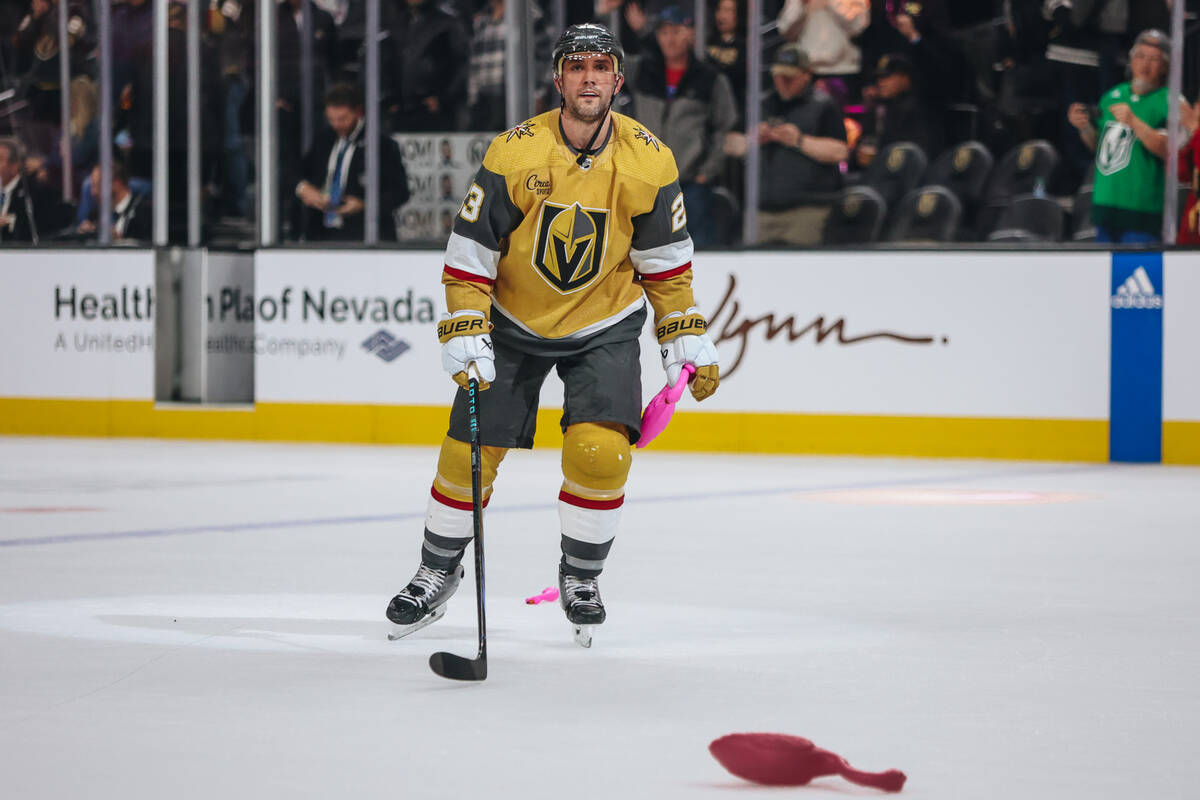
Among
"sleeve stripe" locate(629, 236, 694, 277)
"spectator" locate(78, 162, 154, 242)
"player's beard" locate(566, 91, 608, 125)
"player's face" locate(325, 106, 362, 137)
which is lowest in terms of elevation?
"sleeve stripe" locate(629, 236, 694, 277)

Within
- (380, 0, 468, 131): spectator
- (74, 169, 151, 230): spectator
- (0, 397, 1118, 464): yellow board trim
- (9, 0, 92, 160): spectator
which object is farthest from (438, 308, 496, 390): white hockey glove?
(9, 0, 92, 160): spectator

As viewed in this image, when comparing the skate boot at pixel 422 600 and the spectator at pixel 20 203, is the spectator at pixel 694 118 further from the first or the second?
the skate boot at pixel 422 600

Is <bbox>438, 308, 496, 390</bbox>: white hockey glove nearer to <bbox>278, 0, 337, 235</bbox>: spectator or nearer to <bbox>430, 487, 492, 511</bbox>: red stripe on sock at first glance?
<bbox>430, 487, 492, 511</bbox>: red stripe on sock

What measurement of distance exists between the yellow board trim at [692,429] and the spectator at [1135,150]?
3.54 feet

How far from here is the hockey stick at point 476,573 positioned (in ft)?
11.4

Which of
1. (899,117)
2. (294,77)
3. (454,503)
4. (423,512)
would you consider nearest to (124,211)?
(294,77)

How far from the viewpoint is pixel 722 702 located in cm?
335

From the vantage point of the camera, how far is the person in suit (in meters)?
10.3

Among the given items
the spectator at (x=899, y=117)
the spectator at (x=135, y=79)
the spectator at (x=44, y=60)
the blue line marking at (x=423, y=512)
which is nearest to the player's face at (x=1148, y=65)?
the spectator at (x=899, y=117)

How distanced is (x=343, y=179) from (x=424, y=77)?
0.76 m

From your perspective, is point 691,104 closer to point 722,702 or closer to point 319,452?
point 319,452

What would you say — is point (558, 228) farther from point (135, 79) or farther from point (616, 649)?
point (135, 79)

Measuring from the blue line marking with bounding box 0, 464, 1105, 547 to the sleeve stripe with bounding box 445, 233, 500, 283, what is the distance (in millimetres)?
2381
